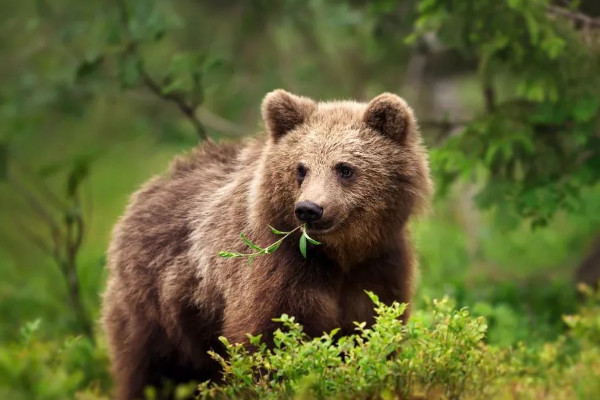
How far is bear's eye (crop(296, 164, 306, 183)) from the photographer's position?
5.48 m

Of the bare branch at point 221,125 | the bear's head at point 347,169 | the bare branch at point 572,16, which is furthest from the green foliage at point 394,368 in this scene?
the bare branch at point 221,125

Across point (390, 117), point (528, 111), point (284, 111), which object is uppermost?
point (528, 111)

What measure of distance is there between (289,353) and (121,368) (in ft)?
7.33

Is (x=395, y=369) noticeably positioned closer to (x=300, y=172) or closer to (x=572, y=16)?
(x=300, y=172)

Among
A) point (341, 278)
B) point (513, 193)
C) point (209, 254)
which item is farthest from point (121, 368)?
point (513, 193)

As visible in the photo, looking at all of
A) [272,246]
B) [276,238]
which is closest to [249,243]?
[272,246]

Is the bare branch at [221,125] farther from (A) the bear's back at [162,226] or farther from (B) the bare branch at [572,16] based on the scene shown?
(B) the bare branch at [572,16]

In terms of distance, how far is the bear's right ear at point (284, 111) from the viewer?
18.9 feet

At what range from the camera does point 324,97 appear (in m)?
12.4

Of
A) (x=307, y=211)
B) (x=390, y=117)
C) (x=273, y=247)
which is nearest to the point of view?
(x=307, y=211)

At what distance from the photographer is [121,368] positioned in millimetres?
6516

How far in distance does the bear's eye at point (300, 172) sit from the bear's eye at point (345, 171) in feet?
0.68

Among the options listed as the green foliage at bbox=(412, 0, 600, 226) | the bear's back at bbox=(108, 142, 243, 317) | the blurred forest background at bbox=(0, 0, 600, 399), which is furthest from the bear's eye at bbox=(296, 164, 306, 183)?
the green foliage at bbox=(412, 0, 600, 226)

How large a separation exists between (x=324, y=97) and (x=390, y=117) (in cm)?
688
